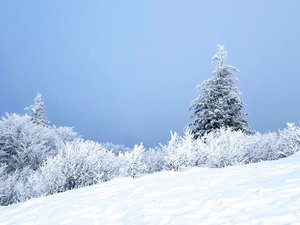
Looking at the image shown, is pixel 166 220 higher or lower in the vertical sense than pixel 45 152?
lower

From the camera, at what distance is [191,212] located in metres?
6.36

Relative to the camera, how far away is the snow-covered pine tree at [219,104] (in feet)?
74.0

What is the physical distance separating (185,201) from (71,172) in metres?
6.68

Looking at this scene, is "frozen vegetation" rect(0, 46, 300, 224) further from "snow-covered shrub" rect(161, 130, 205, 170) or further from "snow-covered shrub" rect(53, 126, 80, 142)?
"snow-covered shrub" rect(53, 126, 80, 142)

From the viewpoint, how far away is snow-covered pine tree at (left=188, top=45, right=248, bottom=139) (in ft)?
74.0

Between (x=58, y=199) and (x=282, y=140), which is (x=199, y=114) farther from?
(x=58, y=199)

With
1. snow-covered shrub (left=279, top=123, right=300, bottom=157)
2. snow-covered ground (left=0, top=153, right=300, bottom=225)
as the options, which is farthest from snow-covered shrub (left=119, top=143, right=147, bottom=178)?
snow-covered shrub (left=279, top=123, right=300, bottom=157)

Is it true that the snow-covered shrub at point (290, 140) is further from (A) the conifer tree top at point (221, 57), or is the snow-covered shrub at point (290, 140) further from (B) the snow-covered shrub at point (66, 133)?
(B) the snow-covered shrub at point (66, 133)

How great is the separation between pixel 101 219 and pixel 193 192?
2127mm

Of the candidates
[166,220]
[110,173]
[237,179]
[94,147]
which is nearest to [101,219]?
[166,220]

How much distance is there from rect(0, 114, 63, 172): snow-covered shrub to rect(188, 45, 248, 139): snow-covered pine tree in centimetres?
967

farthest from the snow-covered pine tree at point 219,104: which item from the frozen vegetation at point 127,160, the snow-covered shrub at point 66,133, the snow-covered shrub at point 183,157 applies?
the snow-covered shrub at point 66,133

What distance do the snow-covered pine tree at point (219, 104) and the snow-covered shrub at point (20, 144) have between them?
9.67m

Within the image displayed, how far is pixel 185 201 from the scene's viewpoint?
719 cm
